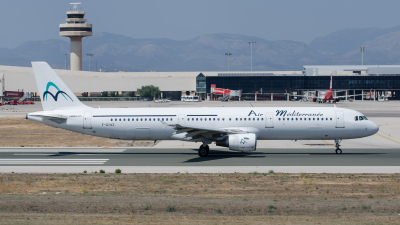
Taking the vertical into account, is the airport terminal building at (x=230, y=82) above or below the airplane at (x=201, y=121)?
above

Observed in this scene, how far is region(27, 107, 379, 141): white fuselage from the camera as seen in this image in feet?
108

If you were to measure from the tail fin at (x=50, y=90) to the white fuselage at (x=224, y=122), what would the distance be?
0.75 metres

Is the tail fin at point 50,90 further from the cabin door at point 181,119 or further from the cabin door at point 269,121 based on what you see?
the cabin door at point 269,121

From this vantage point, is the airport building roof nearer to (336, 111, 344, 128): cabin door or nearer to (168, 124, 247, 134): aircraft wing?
(336, 111, 344, 128): cabin door

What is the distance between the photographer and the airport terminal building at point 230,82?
524 ft

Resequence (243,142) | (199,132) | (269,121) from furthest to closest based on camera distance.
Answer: (269,121) < (199,132) < (243,142)

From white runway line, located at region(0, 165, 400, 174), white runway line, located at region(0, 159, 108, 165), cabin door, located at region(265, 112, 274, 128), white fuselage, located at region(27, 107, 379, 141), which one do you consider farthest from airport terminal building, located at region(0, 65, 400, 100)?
white runway line, located at region(0, 165, 400, 174)

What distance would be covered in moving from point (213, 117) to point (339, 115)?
10.1 metres

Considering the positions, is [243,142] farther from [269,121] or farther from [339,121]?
[339,121]

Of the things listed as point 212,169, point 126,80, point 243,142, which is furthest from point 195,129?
point 126,80

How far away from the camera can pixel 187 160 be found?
1232 inches

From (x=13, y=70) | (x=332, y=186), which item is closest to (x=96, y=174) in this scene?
(x=332, y=186)

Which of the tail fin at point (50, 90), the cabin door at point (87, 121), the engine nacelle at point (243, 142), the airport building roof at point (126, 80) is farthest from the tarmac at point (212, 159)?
the airport building roof at point (126, 80)

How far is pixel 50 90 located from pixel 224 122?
14989mm
